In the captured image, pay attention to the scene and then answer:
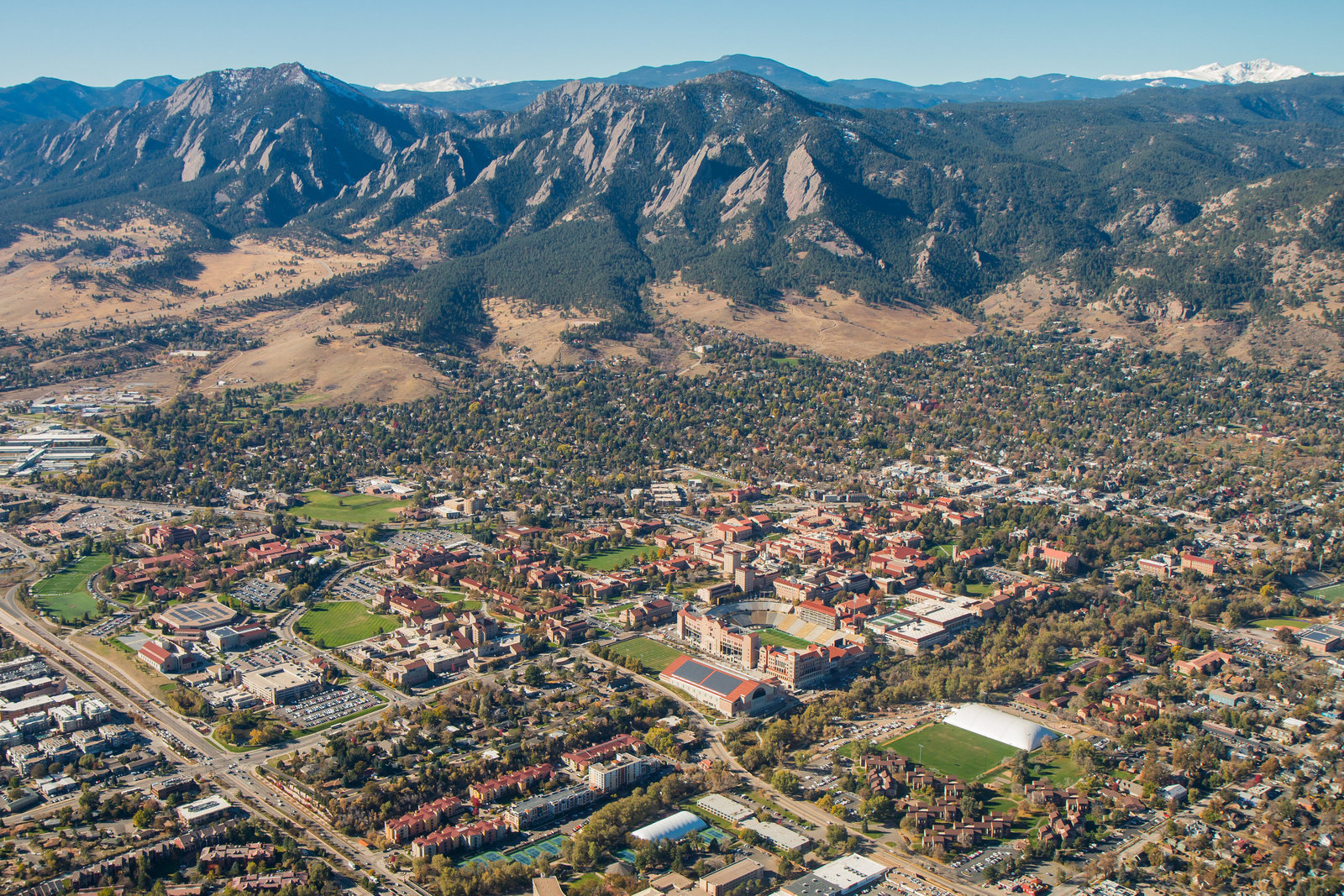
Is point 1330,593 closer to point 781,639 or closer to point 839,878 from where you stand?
point 781,639

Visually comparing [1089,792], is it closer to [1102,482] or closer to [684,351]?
[1102,482]

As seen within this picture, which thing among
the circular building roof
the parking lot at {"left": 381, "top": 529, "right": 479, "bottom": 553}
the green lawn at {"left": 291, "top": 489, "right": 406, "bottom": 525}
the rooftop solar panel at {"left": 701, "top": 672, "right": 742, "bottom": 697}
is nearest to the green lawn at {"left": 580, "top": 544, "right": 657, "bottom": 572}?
the parking lot at {"left": 381, "top": 529, "right": 479, "bottom": 553}

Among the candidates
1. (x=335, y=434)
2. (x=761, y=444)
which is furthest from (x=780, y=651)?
(x=335, y=434)

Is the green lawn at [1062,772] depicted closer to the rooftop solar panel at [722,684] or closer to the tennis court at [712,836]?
the rooftop solar panel at [722,684]

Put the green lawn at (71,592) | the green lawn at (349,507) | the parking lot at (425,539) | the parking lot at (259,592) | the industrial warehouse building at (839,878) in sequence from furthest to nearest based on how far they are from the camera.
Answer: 1. the green lawn at (349,507)
2. the parking lot at (425,539)
3. the parking lot at (259,592)
4. the green lawn at (71,592)
5. the industrial warehouse building at (839,878)

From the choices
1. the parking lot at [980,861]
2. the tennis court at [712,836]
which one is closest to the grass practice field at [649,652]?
the tennis court at [712,836]

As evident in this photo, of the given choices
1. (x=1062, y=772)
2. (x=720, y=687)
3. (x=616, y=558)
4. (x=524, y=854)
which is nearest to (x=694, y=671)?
(x=720, y=687)

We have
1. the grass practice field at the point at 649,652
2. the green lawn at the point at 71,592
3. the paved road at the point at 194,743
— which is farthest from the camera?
the green lawn at the point at 71,592
